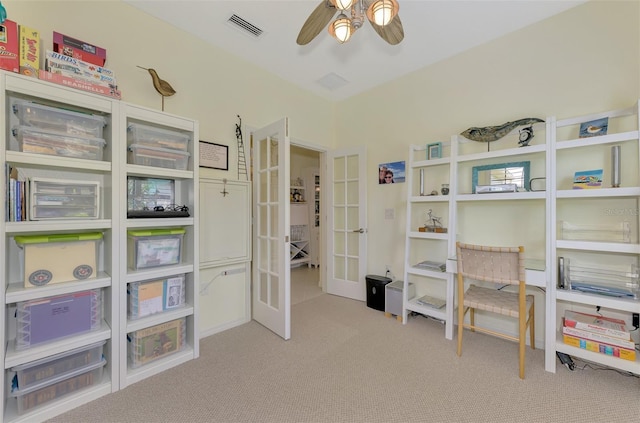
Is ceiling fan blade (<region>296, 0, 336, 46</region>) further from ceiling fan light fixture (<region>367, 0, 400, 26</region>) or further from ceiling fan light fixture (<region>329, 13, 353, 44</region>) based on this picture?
ceiling fan light fixture (<region>367, 0, 400, 26</region>)

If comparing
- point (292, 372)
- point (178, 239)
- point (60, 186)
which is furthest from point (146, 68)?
point (292, 372)

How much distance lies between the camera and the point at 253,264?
113 inches

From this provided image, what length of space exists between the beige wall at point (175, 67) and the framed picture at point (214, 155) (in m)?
0.05

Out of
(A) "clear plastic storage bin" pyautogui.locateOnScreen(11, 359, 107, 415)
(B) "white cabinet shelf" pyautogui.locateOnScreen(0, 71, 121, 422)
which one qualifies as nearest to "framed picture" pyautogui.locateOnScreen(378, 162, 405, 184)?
(B) "white cabinet shelf" pyautogui.locateOnScreen(0, 71, 121, 422)

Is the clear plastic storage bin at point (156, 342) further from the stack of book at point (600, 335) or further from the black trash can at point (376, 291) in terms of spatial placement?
the stack of book at point (600, 335)

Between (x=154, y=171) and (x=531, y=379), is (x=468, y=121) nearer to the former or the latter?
(x=531, y=379)

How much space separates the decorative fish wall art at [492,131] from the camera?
7.47ft

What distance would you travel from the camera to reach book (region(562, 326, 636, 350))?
1737mm

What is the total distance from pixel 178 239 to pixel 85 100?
1.09m

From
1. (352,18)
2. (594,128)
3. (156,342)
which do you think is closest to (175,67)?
(352,18)

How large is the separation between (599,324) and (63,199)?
3.76m

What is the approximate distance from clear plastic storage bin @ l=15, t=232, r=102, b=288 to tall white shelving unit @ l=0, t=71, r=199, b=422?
0.05m

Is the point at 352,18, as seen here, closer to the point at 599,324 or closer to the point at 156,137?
the point at 156,137

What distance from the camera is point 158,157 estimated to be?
78.5 inches
